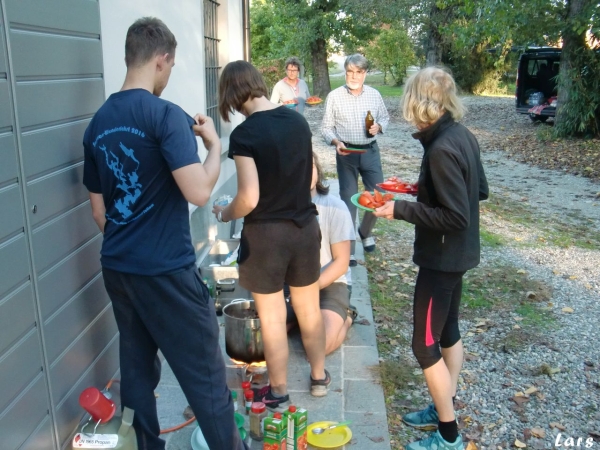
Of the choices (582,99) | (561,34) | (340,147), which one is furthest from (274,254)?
(561,34)

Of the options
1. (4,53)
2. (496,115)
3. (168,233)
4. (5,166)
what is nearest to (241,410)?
(168,233)

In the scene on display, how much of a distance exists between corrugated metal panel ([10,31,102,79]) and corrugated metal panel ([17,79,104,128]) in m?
0.05

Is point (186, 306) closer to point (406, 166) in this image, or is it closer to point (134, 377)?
point (134, 377)

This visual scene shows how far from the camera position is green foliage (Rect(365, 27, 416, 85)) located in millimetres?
36434

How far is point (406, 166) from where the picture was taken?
1232cm

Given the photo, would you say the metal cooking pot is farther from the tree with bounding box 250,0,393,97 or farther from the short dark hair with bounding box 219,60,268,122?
the tree with bounding box 250,0,393,97

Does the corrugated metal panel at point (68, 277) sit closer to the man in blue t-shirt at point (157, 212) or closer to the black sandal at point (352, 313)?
the man in blue t-shirt at point (157, 212)

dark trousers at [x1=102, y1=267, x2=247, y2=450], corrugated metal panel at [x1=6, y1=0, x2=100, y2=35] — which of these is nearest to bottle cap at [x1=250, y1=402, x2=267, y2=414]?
dark trousers at [x1=102, y1=267, x2=247, y2=450]

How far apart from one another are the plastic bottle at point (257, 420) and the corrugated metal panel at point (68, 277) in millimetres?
1067

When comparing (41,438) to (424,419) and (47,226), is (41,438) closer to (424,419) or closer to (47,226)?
(47,226)

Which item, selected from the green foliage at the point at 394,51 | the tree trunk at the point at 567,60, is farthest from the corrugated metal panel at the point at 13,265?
the green foliage at the point at 394,51

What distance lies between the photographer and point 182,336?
2504 mm

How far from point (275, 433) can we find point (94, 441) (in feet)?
2.65

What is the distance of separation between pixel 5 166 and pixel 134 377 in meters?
1.09
